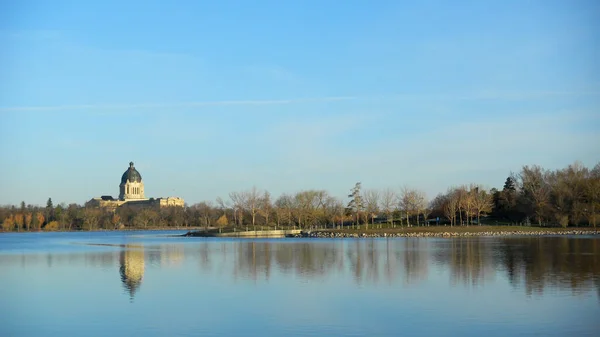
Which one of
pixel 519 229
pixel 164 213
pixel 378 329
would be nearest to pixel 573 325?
pixel 378 329

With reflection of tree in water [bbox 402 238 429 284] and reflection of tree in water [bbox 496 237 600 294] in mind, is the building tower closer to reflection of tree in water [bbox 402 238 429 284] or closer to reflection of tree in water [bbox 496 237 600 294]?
reflection of tree in water [bbox 402 238 429 284]

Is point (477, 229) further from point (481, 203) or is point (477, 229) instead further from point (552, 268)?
point (552, 268)

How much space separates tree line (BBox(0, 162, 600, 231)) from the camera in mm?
69875

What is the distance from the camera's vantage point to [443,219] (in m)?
93.9

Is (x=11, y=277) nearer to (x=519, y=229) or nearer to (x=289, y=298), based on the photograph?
(x=289, y=298)

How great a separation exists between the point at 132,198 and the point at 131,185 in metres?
3.49

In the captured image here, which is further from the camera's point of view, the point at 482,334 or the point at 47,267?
the point at 47,267

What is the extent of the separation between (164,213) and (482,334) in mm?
132139

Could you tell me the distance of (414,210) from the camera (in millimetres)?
85750

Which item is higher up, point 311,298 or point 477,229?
point 477,229

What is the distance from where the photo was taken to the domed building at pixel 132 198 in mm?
167750

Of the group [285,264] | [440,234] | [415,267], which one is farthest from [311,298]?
[440,234]

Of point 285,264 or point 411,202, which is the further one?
point 411,202

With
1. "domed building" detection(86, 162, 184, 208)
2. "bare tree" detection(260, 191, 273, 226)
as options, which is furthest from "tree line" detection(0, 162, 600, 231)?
"domed building" detection(86, 162, 184, 208)
